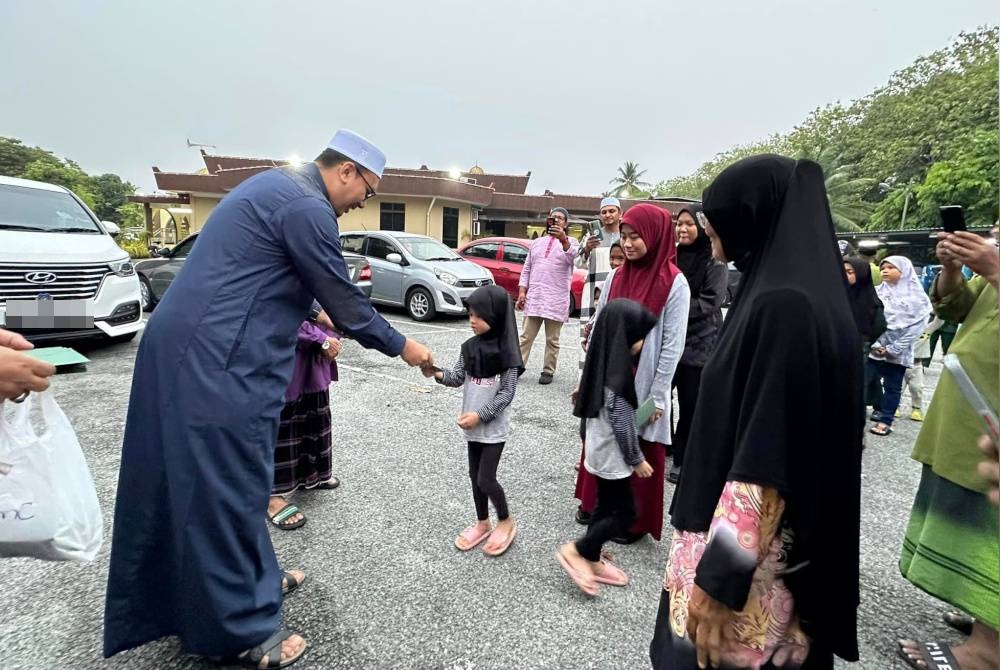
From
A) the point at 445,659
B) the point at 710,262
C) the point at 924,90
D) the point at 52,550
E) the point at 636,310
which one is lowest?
the point at 445,659

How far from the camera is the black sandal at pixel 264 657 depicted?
1809 mm

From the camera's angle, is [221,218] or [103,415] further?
[103,415]

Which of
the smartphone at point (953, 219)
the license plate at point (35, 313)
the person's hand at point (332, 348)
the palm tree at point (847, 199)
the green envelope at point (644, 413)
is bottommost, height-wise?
the green envelope at point (644, 413)

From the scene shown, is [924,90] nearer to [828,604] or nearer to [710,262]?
[710,262]

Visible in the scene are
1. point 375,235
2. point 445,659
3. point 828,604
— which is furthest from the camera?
point 375,235

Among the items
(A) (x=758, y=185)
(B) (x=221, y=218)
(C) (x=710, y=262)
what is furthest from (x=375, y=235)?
(A) (x=758, y=185)

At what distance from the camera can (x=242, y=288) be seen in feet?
5.58

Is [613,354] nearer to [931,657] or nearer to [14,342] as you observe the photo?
[931,657]

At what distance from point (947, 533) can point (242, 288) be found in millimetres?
2854

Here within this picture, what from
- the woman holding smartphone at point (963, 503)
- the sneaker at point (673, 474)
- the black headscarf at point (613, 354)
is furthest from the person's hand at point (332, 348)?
the woman holding smartphone at point (963, 503)

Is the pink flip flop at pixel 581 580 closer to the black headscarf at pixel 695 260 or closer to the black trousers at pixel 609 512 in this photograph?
the black trousers at pixel 609 512

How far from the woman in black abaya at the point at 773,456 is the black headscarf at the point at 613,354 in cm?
93

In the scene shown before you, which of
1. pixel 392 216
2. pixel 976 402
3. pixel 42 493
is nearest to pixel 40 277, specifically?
pixel 42 493

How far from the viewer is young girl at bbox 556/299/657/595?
7.26 ft
